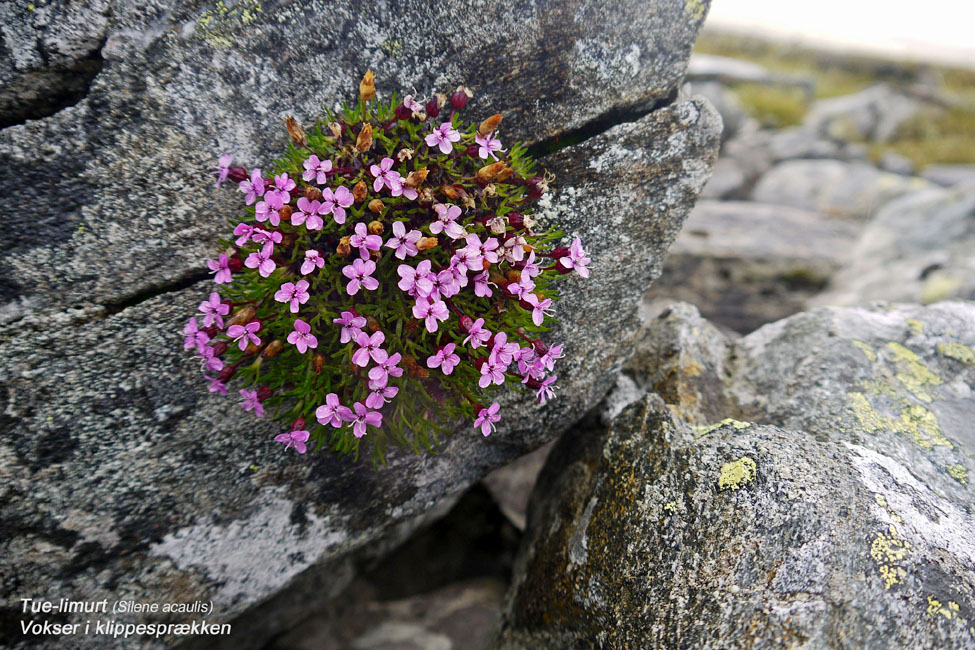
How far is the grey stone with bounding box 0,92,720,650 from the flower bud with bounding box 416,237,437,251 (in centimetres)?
123

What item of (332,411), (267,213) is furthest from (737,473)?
(267,213)

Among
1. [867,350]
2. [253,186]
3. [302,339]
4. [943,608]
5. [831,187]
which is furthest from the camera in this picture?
[831,187]

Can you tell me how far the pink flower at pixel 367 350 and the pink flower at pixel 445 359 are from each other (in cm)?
25

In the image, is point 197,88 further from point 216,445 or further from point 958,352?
point 958,352

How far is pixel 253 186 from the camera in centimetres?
331

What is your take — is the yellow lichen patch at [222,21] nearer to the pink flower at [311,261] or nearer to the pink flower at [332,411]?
the pink flower at [311,261]

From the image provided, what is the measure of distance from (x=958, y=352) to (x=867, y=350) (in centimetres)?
75

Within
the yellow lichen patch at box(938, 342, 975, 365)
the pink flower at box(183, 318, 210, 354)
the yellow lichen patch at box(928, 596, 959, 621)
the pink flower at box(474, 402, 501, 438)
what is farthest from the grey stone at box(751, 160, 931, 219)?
the pink flower at box(183, 318, 210, 354)

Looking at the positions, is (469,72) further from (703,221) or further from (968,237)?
(968,237)

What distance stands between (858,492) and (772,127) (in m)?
23.5

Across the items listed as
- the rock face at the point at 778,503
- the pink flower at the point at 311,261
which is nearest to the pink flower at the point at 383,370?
the pink flower at the point at 311,261

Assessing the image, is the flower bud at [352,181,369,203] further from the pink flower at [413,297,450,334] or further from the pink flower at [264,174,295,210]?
the pink flower at [413,297,450,334]

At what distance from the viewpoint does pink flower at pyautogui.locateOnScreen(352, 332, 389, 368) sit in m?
2.96

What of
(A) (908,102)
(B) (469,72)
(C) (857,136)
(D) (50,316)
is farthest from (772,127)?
(D) (50,316)
